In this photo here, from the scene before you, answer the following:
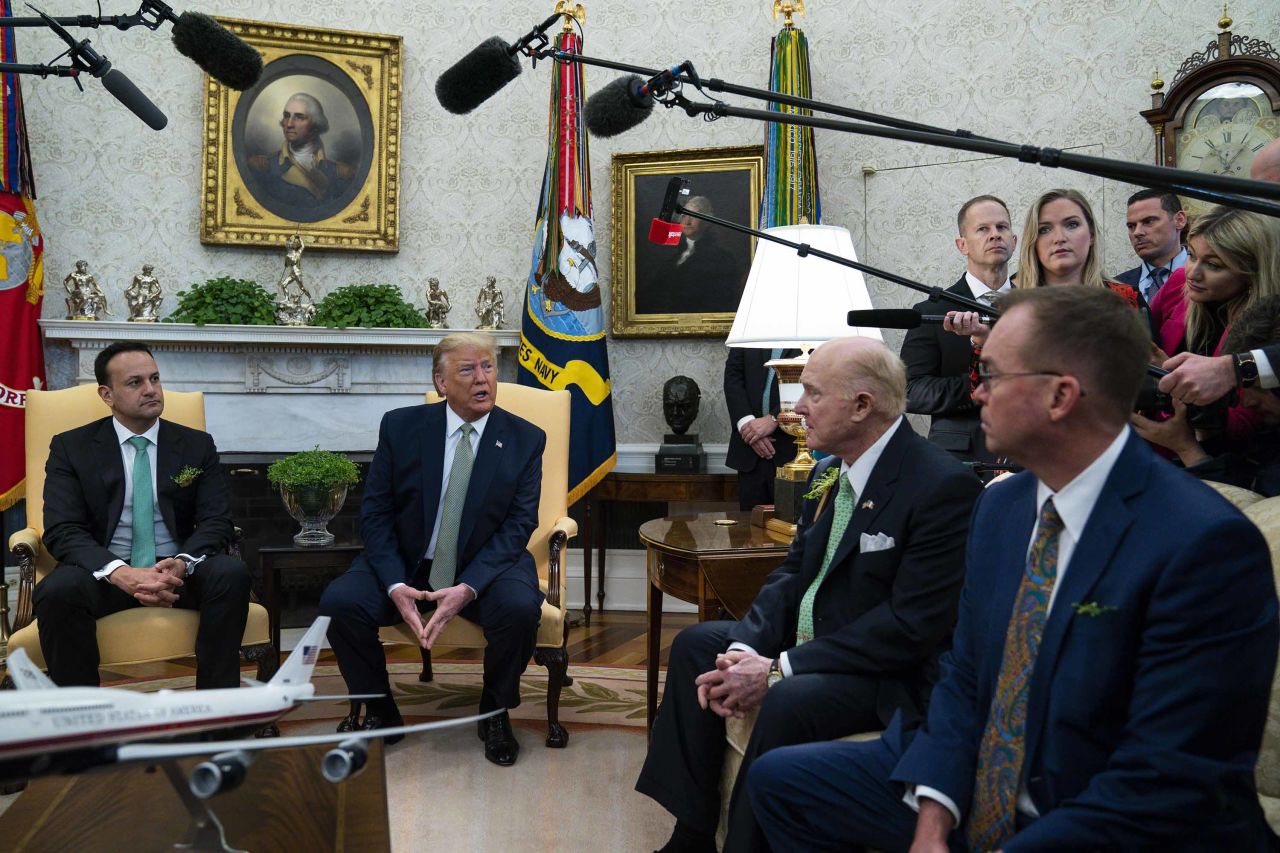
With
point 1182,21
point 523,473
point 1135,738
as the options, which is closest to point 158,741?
point 1135,738

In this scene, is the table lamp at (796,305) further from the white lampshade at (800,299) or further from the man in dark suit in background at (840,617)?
the man in dark suit in background at (840,617)

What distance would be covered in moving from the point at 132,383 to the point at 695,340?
334 cm

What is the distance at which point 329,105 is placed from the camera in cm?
603

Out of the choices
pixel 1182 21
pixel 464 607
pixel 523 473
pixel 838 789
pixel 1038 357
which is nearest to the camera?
pixel 1038 357

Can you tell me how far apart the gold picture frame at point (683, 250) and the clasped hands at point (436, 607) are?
2.90 meters

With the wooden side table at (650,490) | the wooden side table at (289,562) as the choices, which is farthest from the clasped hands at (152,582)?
the wooden side table at (650,490)

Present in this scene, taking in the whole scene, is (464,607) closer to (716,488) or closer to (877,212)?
(716,488)

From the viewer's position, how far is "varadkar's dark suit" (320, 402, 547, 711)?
11.6 feet

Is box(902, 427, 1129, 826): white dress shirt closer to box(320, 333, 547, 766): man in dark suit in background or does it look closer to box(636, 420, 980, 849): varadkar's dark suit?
box(636, 420, 980, 849): varadkar's dark suit

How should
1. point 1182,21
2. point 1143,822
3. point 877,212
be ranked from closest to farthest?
point 1143,822, point 1182,21, point 877,212

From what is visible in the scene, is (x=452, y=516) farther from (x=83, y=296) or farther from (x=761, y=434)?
(x=83, y=296)

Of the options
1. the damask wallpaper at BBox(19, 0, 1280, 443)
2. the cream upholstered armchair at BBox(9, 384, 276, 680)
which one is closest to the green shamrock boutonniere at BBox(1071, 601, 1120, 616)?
the cream upholstered armchair at BBox(9, 384, 276, 680)

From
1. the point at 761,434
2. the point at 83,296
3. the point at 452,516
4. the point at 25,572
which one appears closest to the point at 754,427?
the point at 761,434

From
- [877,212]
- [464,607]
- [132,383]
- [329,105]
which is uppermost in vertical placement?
[329,105]
